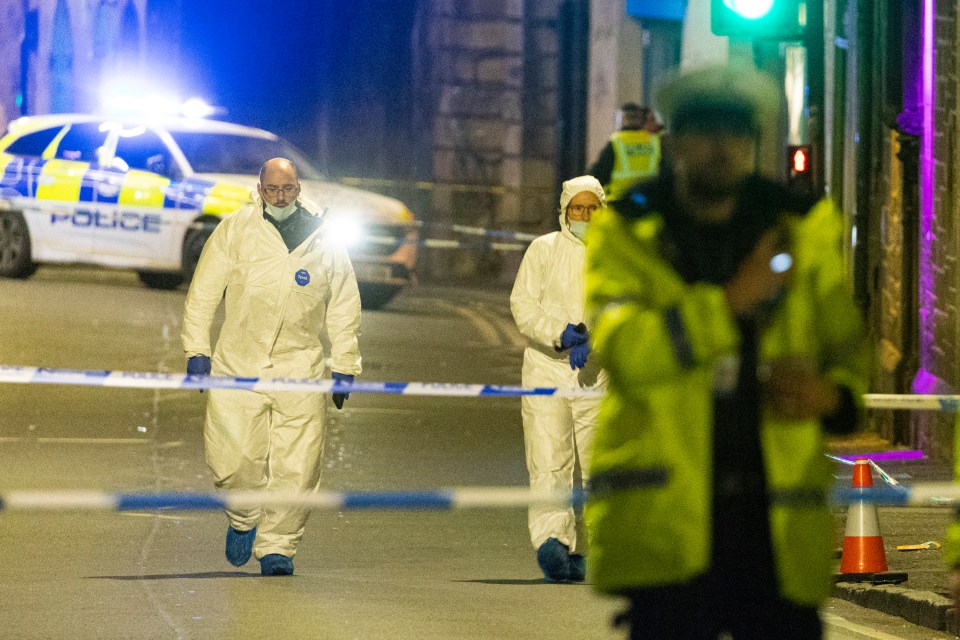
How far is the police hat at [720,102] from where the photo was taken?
4.13 m

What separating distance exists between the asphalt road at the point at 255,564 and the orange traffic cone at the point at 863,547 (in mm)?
172

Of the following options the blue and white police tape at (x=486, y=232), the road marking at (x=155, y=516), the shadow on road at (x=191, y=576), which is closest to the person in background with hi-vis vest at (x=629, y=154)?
the road marking at (x=155, y=516)

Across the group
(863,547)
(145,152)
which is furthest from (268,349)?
(145,152)

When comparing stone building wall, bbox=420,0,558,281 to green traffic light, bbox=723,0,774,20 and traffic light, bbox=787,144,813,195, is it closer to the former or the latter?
traffic light, bbox=787,144,813,195

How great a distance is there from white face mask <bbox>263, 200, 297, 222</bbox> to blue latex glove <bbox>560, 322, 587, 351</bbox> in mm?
1263

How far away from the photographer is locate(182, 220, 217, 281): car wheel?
2017 cm

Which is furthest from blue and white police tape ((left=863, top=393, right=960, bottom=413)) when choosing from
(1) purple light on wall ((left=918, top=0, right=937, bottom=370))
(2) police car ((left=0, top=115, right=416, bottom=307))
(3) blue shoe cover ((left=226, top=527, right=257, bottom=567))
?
(2) police car ((left=0, top=115, right=416, bottom=307))

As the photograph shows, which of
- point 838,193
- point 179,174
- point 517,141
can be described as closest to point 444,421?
point 838,193

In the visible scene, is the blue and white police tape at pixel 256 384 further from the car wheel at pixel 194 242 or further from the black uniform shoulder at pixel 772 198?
the car wheel at pixel 194 242

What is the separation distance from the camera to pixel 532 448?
29.1 ft

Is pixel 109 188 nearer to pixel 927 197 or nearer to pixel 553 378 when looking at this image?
pixel 927 197

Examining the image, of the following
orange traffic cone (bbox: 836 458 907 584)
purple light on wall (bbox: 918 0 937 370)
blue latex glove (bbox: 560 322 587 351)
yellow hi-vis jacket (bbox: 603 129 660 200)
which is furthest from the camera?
yellow hi-vis jacket (bbox: 603 129 660 200)

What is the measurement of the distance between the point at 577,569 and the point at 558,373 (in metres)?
0.79

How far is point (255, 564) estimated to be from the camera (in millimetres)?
9344
